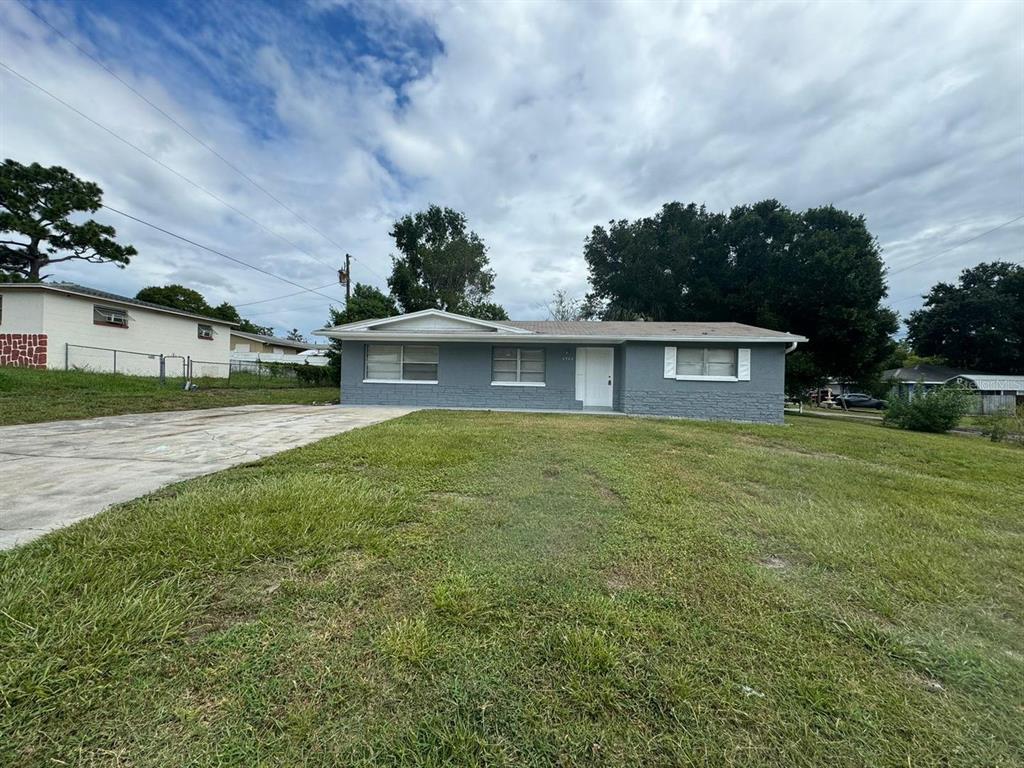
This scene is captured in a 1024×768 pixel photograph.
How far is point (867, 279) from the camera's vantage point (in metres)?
18.7

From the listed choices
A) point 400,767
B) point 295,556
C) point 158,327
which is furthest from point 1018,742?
point 158,327

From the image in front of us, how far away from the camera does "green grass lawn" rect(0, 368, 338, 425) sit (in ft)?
27.8

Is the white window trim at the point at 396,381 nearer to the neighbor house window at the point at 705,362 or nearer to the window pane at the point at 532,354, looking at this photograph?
the window pane at the point at 532,354

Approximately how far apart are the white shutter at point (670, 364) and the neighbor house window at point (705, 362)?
17cm

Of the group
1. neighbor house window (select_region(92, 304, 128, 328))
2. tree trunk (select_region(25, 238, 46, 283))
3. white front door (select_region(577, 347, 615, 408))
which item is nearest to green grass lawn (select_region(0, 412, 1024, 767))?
white front door (select_region(577, 347, 615, 408))

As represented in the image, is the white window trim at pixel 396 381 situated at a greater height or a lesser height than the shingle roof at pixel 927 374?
lesser

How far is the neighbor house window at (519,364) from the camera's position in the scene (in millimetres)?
12477

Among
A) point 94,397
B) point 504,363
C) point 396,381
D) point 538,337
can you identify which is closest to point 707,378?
point 538,337

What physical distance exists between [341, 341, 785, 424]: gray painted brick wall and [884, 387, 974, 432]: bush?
5.54m

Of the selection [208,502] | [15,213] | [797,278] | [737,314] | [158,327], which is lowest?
[208,502]

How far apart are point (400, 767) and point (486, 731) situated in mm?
288

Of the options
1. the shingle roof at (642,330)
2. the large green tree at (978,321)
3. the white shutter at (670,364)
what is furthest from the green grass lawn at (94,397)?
the large green tree at (978,321)

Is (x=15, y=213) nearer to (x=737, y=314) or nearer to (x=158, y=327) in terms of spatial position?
(x=158, y=327)

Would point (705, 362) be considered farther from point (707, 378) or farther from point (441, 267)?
point (441, 267)
